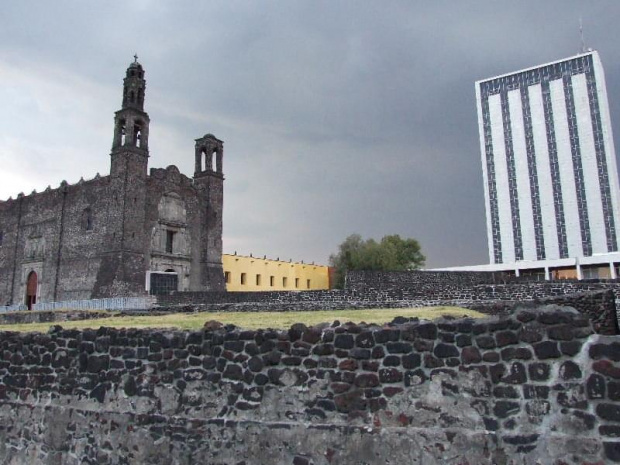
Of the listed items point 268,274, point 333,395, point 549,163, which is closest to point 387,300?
point 333,395

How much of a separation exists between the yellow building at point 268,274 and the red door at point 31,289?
15225mm

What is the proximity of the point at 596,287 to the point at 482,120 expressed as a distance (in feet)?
216

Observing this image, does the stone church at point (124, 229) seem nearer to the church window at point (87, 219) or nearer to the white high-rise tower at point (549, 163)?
the church window at point (87, 219)

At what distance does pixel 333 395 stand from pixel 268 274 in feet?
151

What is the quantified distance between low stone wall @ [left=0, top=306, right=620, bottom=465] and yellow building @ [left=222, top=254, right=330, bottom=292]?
36526mm

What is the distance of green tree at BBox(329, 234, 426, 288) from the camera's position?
50.8 metres

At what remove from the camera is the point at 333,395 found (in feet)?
17.4

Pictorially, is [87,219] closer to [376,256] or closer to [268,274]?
[268,274]

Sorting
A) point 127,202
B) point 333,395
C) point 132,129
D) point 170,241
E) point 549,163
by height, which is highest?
point 549,163

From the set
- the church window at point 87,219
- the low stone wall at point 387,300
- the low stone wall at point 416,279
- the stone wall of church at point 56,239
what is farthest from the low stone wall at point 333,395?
the church window at point 87,219

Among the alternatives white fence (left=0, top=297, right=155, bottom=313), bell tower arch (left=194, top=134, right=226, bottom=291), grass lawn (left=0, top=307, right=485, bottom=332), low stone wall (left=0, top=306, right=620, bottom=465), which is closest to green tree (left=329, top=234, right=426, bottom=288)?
bell tower arch (left=194, top=134, right=226, bottom=291)

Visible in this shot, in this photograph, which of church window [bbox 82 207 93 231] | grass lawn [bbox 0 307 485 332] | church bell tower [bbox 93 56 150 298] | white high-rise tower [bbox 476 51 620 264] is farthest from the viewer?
white high-rise tower [bbox 476 51 620 264]

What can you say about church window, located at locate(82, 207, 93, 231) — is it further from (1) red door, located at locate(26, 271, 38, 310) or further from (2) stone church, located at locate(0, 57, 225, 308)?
(1) red door, located at locate(26, 271, 38, 310)

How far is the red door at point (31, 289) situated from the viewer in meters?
38.1
